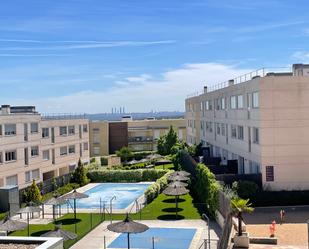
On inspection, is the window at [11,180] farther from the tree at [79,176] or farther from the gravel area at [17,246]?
the gravel area at [17,246]

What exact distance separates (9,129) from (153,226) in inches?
817

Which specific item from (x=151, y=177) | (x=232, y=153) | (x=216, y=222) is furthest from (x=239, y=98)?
(x=151, y=177)

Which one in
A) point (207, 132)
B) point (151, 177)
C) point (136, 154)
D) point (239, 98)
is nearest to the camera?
point (239, 98)

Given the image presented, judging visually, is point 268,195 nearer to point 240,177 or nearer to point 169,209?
point 240,177

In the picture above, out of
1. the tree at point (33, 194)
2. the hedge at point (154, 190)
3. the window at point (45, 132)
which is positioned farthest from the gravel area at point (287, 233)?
the window at point (45, 132)

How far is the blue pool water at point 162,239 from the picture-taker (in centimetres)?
2786

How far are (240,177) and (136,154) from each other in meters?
42.6

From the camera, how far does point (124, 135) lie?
91000 mm

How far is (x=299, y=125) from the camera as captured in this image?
35.5 metres

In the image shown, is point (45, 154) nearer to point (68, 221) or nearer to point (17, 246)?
point (68, 221)

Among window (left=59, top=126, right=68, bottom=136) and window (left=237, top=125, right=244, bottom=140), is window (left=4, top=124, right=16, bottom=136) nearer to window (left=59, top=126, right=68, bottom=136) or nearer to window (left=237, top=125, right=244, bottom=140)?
window (left=59, top=126, right=68, bottom=136)

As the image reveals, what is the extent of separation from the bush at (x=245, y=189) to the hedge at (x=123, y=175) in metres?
23.2

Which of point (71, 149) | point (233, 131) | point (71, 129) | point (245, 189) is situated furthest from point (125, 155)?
point (245, 189)

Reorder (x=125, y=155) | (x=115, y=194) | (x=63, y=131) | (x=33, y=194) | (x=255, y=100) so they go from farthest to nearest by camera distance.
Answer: (x=125, y=155) → (x=63, y=131) → (x=115, y=194) → (x=33, y=194) → (x=255, y=100)
